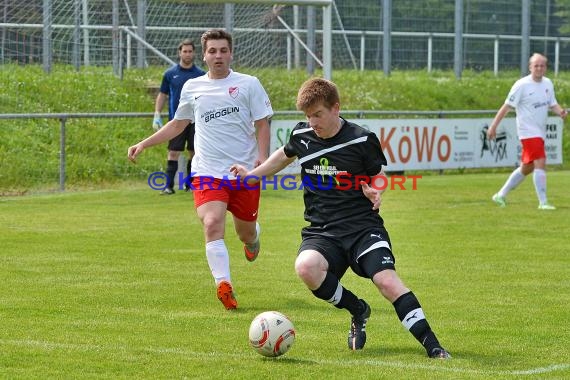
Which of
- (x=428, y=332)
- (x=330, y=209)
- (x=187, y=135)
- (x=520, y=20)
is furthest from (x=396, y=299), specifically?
(x=520, y=20)

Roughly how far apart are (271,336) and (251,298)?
8.12 ft

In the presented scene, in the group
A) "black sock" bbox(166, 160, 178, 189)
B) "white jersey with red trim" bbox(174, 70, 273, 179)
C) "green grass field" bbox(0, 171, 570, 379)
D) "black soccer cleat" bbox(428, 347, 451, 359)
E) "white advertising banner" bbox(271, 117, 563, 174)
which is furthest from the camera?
"white advertising banner" bbox(271, 117, 563, 174)

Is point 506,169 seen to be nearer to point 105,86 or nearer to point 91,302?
point 105,86

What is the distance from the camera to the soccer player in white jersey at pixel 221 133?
30.1 ft

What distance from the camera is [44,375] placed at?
6.34m

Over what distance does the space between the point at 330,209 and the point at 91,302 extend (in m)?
2.42

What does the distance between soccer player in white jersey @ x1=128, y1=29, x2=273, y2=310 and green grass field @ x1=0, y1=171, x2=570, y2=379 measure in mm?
688

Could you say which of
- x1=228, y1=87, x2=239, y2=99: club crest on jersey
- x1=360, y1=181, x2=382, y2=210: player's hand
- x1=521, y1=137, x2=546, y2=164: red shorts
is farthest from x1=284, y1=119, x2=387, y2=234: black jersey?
x1=521, y1=137, x2=546, y2=164: red shorts

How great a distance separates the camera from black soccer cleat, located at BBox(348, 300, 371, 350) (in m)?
7.24

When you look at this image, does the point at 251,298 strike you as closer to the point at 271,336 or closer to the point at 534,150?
the point at 271,336

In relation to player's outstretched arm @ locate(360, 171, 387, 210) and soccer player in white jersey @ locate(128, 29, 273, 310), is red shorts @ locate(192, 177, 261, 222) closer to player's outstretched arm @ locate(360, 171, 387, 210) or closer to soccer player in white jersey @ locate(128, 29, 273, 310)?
soccer player in white jersey @ locate(128, 29, 273, 310)

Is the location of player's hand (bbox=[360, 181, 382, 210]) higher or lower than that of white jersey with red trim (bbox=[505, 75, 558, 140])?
lower

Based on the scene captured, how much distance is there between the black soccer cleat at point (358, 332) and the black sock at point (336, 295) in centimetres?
4

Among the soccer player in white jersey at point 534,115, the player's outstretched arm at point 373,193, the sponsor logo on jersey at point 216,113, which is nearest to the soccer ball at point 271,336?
the player's outstretched arm at point 373,193
